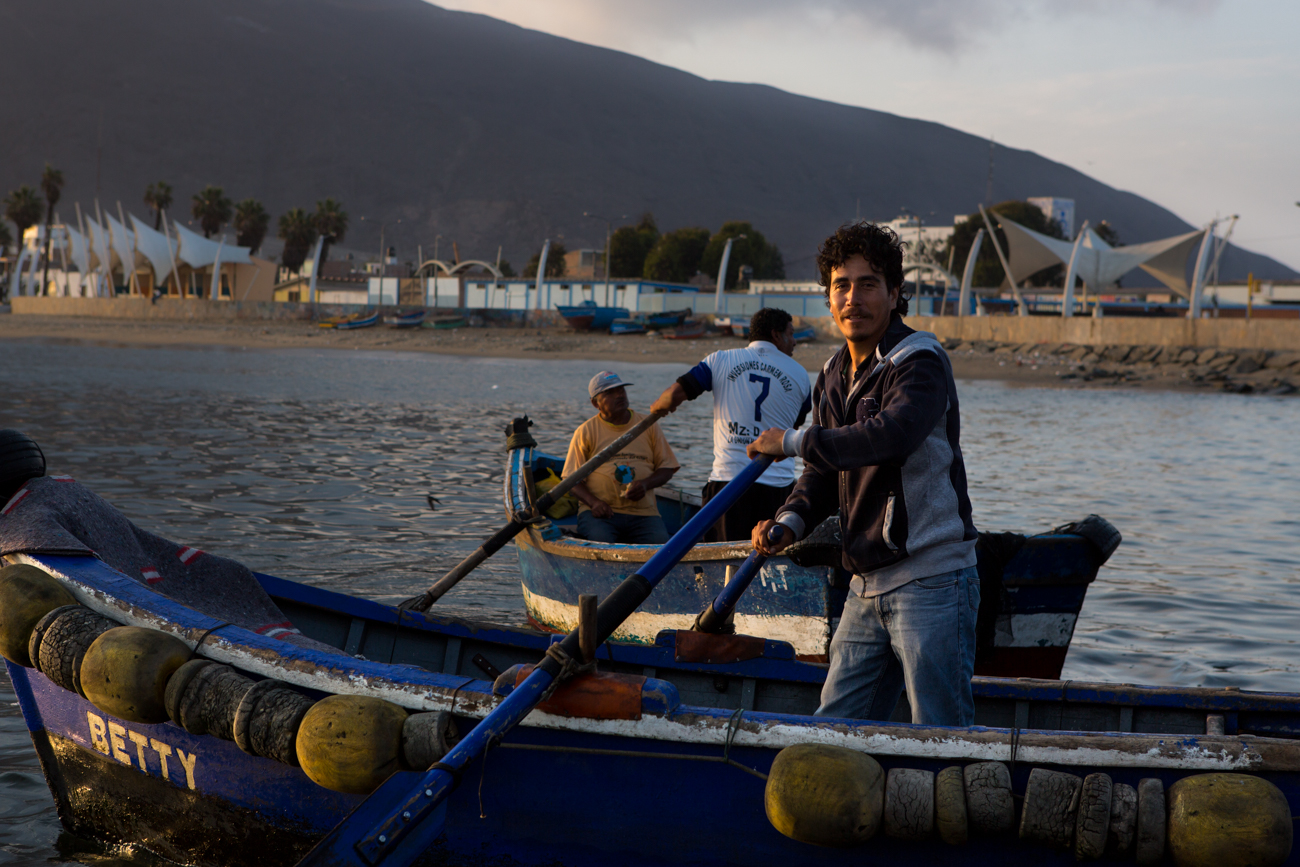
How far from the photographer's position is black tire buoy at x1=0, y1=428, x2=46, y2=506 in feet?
15.0

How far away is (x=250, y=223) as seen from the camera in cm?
10038

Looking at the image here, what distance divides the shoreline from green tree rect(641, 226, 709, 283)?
39735mm

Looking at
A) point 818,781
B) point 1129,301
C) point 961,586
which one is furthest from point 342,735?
point 1129,301

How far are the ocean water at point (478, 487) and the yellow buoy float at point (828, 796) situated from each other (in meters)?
2.91

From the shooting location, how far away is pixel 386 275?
107 metres

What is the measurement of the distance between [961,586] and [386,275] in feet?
354

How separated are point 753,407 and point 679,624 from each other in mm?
1381

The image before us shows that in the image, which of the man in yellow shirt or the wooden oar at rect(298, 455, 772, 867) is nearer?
the wooden oar at rect(298, 455, 772, 867)

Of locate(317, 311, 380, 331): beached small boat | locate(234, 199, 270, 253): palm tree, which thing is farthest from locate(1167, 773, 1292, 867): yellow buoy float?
locate(234, 199, 270, 253): palm tree

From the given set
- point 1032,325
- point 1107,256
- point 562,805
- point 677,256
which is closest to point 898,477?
point 562,805

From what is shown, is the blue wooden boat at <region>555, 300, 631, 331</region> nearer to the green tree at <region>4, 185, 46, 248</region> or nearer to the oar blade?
the oar blade

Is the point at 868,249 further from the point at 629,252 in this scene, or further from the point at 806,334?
the point at 629,252

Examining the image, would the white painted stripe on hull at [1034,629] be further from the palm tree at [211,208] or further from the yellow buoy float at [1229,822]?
the palm tree at [211,208]

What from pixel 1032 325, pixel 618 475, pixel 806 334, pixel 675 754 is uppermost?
pixel 1032 325
